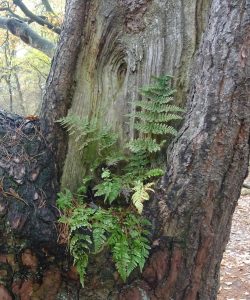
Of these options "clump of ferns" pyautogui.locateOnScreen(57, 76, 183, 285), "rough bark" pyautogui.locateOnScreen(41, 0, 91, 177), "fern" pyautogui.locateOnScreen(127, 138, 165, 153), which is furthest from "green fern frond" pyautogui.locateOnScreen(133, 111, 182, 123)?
"rough bark" pyautogui.locateOnScreen(41, 0, 91, 177)


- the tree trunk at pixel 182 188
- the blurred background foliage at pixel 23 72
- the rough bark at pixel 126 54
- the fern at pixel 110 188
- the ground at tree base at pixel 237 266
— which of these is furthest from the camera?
the blurred background foliage at pixel 23 72

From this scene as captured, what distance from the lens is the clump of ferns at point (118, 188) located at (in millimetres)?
2033

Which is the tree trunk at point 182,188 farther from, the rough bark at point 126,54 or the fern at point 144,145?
the fern at point 144,145

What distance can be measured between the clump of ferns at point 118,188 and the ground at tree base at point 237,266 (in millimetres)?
4338

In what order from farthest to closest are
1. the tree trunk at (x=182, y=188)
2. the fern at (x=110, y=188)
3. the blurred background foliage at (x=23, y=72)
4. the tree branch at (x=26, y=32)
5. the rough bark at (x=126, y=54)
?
the blurred background foliage at (x=23, y=72) → the tree branch at (x=26, y=32) → the rough bark at (x=126, y=54) → the fern at (x=110, y=188) → the tree trunk at (x=182, y=188)

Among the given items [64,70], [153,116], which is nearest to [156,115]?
[153,116]

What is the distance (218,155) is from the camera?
1.97 metres

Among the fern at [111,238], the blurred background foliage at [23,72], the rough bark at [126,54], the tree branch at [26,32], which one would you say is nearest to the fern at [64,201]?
the fern at [111,238]

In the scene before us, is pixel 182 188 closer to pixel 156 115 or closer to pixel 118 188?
pixel 118 188

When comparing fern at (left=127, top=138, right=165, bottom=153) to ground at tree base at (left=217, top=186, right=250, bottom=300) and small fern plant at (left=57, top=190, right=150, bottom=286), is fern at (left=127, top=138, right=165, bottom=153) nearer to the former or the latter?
small fern plant at (left=57, top=190, right=150, bottom=286)

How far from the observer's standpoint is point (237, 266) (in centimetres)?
704

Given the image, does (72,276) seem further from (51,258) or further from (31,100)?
(31,100)

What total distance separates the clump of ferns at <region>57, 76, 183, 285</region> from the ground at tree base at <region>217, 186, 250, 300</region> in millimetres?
4338

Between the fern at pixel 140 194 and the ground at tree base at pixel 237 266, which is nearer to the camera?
the fern at pixel 140 194
